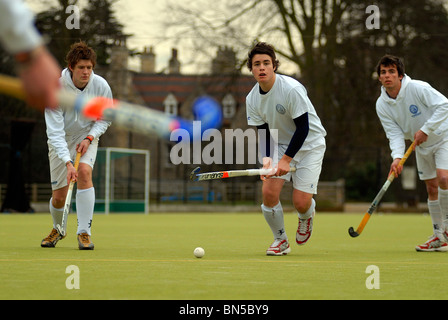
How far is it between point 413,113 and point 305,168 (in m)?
1.48

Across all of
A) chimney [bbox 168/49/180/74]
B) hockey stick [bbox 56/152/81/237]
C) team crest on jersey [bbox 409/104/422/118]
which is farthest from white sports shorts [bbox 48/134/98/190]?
chimney [bbox 168/49/180/74]

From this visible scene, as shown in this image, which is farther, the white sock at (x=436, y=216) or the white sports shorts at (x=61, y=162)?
the white sock at (x=436, y=216)

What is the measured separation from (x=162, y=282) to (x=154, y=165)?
1079 inches

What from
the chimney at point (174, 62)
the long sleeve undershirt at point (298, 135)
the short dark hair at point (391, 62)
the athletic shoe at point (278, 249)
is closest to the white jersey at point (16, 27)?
the long sleeve undershirt at point (298, 135)

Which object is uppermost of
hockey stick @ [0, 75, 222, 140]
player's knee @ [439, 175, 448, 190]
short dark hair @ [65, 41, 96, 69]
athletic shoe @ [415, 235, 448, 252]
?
short dark hair @ [65, 41, 96, 69]

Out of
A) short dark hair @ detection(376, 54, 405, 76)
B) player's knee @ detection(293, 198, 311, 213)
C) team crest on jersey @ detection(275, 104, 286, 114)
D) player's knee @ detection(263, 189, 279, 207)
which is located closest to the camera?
team crest on jersey @ detection(275, 104, 286, 114)

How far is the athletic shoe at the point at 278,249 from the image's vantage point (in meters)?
7.48

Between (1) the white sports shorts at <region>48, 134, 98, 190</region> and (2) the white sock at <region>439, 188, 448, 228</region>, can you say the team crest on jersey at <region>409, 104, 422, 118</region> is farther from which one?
(1) the white sports shorts at <region>48, 134, 98, 190</region>

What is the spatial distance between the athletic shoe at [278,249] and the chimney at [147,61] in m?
18.4

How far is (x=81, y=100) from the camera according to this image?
3334mm

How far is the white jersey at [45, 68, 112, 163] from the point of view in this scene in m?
7.73

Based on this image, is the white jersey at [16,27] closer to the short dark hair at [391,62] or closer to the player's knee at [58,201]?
the player's knee at [58,201]

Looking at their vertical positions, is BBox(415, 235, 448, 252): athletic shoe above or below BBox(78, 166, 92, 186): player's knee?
below

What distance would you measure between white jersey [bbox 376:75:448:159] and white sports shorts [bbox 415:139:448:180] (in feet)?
0.18
